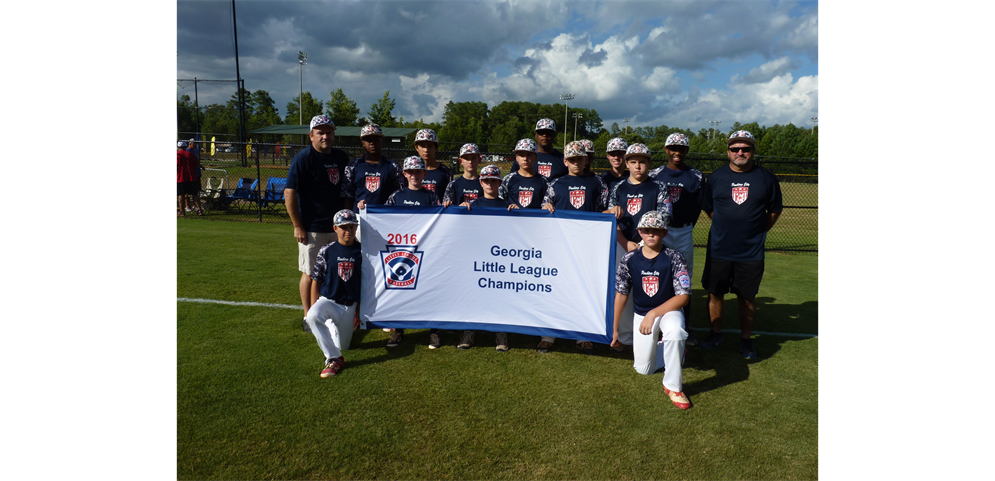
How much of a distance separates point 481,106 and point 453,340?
118 m

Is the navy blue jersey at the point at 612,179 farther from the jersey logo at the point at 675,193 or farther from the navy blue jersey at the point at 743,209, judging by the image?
the navy blue jersey at the point at 743,209

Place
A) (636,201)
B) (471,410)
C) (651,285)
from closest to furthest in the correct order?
(471,410)
(651,285)
(636,201)

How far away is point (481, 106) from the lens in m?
118

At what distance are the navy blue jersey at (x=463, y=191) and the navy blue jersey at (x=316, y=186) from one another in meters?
1.17

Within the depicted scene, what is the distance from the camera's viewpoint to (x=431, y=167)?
5445 millimetres

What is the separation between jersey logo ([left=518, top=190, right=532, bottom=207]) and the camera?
4836 millimetres

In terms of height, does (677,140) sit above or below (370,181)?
above

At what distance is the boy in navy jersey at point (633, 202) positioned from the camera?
4559mm

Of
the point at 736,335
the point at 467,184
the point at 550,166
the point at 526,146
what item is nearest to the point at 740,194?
the point at 736,335

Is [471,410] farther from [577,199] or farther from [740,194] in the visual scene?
[740,194]

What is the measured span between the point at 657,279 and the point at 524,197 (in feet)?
5.14

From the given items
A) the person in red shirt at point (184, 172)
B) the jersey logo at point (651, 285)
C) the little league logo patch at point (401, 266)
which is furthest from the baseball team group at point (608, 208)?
the person in red shirt at point (184, 172)
